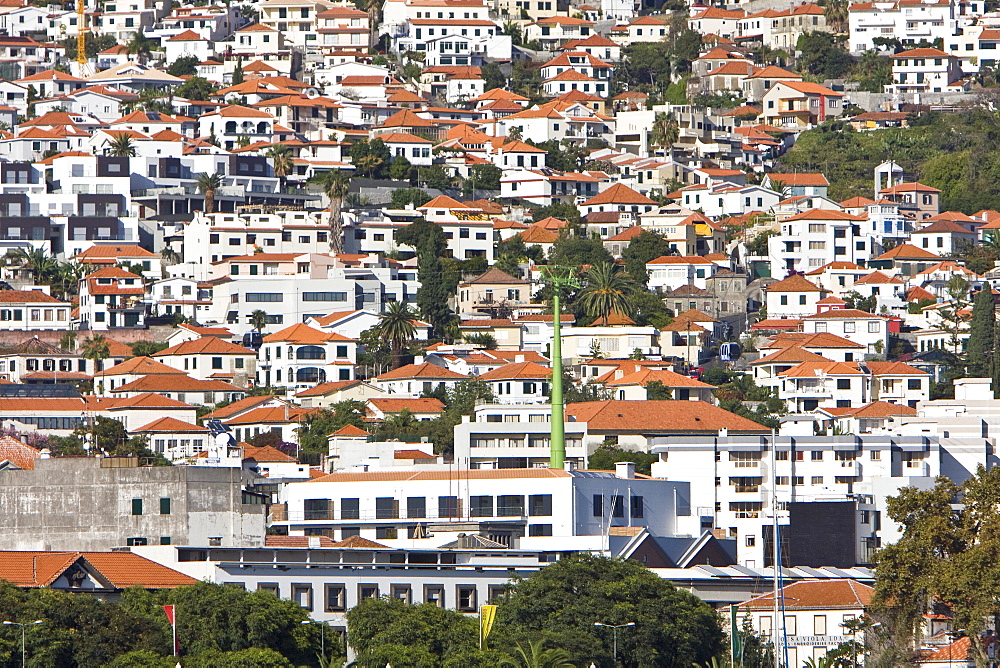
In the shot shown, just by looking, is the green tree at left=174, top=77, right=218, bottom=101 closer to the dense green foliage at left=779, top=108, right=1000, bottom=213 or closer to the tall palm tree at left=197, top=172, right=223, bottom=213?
the tall palm tree at left=197, top=172, right=223, bottom=213

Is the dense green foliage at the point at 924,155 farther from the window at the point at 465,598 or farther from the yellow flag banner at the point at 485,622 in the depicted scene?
the yellow flag banner at the point at 485,622

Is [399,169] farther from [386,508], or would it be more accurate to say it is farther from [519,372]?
[386,508]

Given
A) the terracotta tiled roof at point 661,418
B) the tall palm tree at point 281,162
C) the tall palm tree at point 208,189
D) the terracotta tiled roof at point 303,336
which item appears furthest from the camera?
the tall palm tree at point 281,162

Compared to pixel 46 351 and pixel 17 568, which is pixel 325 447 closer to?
pixel 46 351

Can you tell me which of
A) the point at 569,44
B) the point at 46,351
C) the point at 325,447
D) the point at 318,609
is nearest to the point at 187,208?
the point at 46,351

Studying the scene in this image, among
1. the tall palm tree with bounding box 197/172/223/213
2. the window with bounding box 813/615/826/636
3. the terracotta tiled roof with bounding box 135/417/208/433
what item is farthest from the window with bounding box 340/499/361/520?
the tall palm tree with bounding box 197/172/223/213

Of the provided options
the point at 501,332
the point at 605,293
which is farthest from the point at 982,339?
the point at 501,332

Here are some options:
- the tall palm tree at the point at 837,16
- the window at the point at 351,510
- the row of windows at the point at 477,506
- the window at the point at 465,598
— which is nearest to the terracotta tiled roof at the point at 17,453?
the window at the point at 351,510
